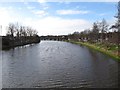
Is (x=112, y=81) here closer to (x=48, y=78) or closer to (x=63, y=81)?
(x=63, y=81)

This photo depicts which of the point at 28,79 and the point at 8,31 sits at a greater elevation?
the point at 8,31

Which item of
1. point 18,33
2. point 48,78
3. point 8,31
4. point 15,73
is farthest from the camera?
point 18,33

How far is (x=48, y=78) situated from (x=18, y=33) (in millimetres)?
75956

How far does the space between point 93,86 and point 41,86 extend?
4.37m

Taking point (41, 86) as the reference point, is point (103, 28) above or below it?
above

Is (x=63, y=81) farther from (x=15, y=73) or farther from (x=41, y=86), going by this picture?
(x=15, y=73)

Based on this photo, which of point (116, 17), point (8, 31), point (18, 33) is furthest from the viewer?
point (18, 33)

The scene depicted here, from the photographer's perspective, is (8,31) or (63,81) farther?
(8,31)

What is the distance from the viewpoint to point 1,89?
1786 cm

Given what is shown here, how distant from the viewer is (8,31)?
86688 millimetres

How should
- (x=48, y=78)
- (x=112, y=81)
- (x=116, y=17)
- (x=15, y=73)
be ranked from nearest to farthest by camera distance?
(x=112, y=81) → (x=48, y=78) → (x=15, y=73) → (x=116, y=17)

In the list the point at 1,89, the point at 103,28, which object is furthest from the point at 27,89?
the point at 103,28

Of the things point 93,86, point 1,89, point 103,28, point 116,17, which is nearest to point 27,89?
point 1,89

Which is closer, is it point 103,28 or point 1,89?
point 1,89
